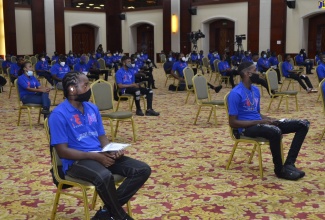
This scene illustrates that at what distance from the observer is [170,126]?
837cm

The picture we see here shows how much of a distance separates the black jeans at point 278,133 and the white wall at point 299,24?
61.7ft

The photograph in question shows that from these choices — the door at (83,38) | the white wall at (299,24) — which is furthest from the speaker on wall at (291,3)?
the door at (83,38)

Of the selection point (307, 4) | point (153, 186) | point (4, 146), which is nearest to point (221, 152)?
point (153, 186)

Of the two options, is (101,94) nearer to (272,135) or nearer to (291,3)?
(272,135)

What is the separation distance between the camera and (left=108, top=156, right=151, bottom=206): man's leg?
11.6 ft

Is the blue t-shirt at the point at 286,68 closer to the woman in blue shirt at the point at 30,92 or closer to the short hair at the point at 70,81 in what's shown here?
the woman in blue shirt at the point at 30,92

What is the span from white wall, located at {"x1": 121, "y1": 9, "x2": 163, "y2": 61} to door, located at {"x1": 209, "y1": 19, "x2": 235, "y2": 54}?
3.55 metres

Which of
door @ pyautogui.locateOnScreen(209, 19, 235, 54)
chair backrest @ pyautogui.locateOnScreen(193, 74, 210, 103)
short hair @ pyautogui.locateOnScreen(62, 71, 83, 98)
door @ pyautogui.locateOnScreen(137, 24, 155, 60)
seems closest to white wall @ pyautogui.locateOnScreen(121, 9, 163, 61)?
door @ pyautogui.locateOnScreen(137, 24, 155, 60)

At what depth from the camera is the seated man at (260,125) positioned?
4.92 m

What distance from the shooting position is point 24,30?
84.7 feet

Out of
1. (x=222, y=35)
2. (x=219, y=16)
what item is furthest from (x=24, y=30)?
(x=222, y=35)

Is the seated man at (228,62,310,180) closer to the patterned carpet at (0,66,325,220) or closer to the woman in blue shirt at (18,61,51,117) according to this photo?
the patterned carpet at (0,66,325,220)

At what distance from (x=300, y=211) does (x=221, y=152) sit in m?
2.30

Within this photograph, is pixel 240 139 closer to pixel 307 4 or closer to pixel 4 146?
pixel 4 146
